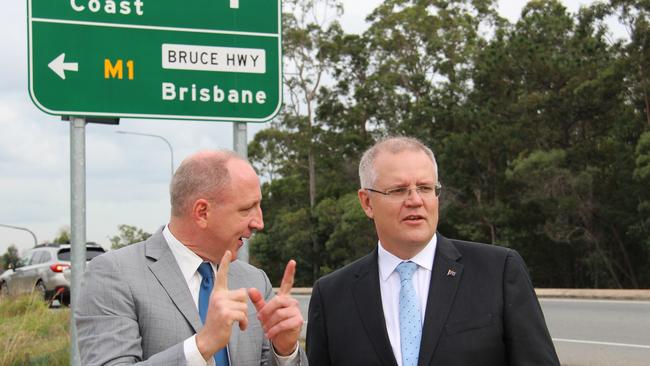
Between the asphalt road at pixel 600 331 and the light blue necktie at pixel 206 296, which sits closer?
the light blue necktie at pixel 206 296

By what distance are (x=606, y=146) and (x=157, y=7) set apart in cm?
2820

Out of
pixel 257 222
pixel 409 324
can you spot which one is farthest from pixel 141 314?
pixel 409 324

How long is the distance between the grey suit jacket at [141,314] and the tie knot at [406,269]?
0.53 metres

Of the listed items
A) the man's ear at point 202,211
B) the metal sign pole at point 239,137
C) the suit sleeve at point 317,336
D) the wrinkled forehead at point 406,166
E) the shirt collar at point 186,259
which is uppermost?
the metal sign pole at point 239,137

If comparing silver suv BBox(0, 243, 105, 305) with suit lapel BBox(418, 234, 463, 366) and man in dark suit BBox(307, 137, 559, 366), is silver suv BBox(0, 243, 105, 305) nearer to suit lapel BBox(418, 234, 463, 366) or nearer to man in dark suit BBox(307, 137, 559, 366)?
man in dark suit BBox(307, 137, 559, 366)

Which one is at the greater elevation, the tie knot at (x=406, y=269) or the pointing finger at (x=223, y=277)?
the pointing finger at (x=223, y=277)

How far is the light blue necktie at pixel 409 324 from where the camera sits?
322 centimetres

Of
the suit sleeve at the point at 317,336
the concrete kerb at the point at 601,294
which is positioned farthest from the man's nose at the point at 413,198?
the concrete kerb at the point at 601,294

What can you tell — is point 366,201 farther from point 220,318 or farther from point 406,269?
point 220,318

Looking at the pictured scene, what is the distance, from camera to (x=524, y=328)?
3158mm

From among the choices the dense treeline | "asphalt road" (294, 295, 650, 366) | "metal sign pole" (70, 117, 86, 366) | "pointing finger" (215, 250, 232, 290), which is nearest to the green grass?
"metal sign pole" (70, 117, 86, 366)

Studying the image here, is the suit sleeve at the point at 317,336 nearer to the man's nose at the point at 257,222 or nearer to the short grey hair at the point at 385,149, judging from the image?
the short grey hair at the point at 385,149

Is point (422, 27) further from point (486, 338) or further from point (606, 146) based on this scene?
point (486, 338)

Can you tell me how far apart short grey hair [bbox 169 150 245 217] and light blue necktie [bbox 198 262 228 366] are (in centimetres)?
20
